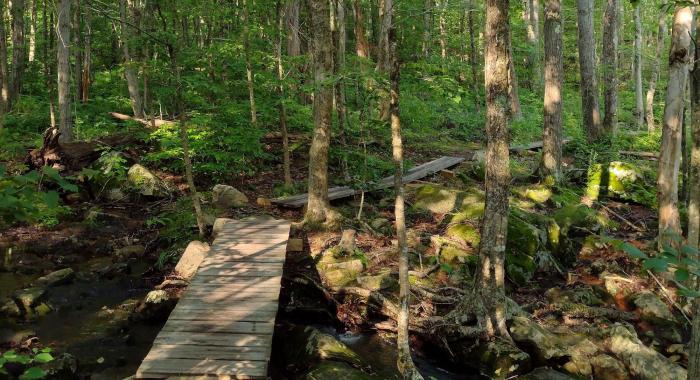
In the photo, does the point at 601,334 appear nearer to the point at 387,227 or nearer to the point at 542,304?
the point at 542,304

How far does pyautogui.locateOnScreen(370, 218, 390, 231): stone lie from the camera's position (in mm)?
11531

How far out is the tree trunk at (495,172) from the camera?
712 cm

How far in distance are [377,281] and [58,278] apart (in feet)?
20.6

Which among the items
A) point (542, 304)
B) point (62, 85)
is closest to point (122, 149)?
point (62, 85)

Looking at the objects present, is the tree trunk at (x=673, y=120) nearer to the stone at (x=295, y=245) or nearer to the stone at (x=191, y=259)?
the stone at (x=295, y=245)

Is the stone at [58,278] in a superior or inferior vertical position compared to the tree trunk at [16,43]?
inferior

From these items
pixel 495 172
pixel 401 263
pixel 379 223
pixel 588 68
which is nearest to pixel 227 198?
pixel 379 223

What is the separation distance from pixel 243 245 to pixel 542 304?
6011 mm

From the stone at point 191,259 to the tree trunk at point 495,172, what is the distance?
5400 millimetres

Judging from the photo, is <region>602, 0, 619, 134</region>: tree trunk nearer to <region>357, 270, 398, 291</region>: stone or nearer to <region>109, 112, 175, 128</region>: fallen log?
<region>357, 270, 398, 291</region>: stone

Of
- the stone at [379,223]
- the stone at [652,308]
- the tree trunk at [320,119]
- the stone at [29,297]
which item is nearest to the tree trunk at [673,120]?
the stone at [652,308]

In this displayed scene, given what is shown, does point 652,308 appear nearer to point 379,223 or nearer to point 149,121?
point 379,223

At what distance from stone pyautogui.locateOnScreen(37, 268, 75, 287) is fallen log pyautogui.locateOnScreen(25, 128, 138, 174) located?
159 inches

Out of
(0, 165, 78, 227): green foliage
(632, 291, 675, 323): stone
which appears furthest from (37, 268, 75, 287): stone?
(632, 291, 675, 323): stone
